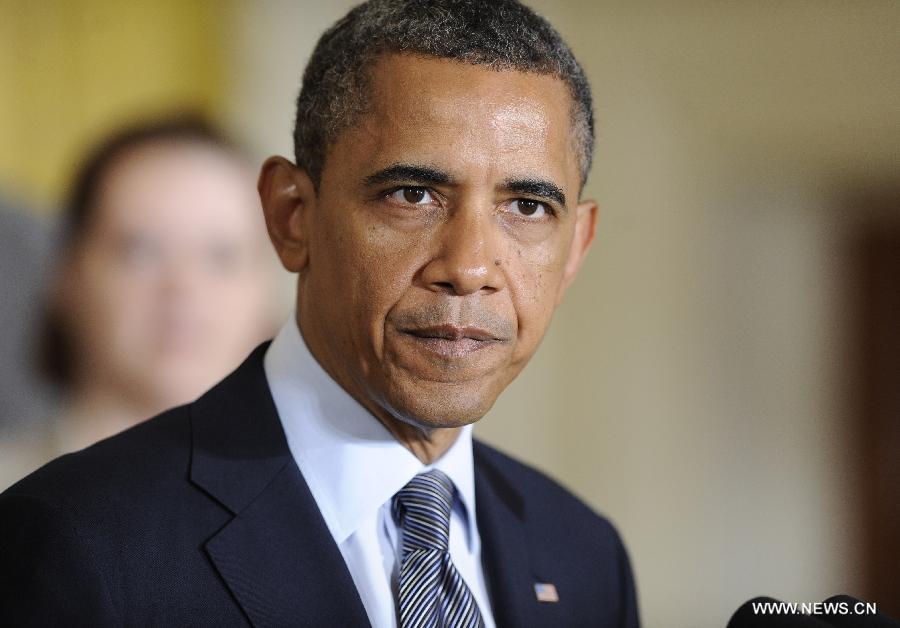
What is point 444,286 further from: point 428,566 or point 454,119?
point 428,566

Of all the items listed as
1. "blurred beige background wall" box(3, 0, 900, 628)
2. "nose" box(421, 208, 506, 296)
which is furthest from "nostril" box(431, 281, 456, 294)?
"blurred beige background wall" box(3, 0, 900, 628)

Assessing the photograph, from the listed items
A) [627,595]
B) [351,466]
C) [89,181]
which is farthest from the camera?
[89,181]

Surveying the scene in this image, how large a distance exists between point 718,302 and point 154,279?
5.53 ft

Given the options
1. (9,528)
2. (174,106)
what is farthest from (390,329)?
(174,106)

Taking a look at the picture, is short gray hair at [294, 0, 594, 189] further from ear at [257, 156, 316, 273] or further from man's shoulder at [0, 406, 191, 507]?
man's shoulder at [0, 406, 191, 507]

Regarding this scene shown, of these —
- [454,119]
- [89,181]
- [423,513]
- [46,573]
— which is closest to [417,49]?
[454,119]

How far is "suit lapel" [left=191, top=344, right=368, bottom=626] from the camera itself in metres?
1.08

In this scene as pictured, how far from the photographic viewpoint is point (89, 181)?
2986 mm

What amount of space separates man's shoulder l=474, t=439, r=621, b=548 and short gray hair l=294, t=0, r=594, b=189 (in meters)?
0.40

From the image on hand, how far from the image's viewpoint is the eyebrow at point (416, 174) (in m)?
1.09

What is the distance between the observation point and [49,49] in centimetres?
302

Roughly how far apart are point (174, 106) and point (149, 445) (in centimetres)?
208

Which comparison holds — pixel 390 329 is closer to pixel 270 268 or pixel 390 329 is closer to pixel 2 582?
pixel 2 582

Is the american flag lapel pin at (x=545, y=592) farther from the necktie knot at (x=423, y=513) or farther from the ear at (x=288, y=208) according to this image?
the ear at (x=288, y=208)
